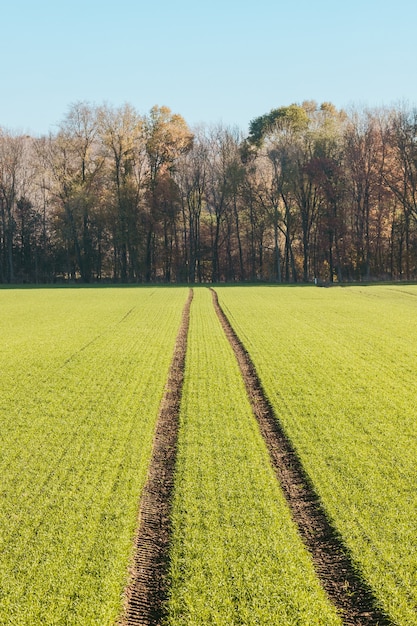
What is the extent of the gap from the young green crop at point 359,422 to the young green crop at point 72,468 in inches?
114

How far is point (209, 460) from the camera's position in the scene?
9.05m

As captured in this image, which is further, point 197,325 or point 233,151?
point 233,151

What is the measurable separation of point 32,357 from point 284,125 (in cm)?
5461

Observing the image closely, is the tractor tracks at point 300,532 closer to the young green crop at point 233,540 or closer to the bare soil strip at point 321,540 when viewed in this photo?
the bare soil strip at point 321,540

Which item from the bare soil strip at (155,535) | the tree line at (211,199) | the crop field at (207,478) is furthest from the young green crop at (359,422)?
the tree line at (211,199)

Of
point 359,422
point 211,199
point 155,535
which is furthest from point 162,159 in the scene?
point 155,535

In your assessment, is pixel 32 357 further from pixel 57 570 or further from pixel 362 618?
pixel 362 618

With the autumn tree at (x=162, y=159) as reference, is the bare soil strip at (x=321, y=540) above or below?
below

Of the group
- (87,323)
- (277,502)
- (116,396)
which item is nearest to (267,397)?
(116,396)

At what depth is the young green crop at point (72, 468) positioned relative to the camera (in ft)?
18.6

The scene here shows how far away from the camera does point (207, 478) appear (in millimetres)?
8336

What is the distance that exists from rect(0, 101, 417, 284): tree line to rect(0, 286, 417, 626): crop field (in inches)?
1825

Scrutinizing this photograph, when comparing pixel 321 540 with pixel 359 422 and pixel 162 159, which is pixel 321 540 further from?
pixel 162 159

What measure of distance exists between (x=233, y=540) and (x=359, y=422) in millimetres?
5159
